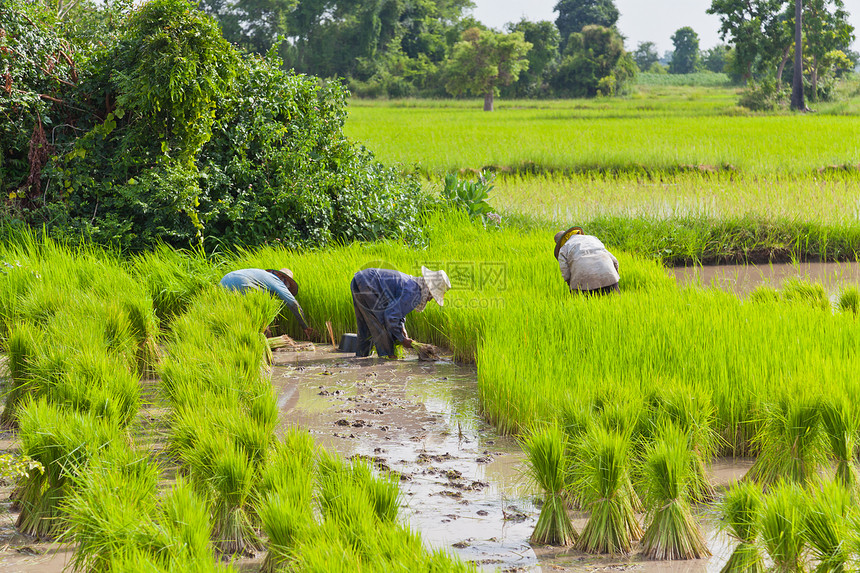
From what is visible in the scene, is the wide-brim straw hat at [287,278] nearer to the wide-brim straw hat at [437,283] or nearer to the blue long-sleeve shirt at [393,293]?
the blue long-sleeve shirt at [393,293]

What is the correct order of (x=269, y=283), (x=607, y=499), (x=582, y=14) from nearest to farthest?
(x=607, y=499), (x=269, y=283), (x=582, y=14)

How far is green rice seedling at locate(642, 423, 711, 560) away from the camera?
3.12 metres

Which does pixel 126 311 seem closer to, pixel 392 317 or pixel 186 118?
pixel 392 317

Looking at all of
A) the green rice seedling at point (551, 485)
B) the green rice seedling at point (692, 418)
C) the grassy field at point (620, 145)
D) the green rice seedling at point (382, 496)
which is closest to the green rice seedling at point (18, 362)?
the green rice seedling at point (382, 496)

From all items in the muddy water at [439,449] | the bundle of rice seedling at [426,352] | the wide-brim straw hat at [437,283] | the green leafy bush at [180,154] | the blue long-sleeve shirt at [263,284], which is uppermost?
the green leafy bush at [180,154]

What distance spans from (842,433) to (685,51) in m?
84.4

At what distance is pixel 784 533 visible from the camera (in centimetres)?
271

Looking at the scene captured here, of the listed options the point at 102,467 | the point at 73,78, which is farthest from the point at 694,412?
the point at 73,78

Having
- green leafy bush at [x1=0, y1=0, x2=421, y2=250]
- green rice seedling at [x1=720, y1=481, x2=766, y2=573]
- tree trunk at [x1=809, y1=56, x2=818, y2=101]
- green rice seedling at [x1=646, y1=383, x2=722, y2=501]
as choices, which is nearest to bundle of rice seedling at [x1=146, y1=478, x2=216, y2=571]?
green rice seedling at [x1=720, y1=481, x2=766, y2=573]

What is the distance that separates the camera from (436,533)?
3287 mm

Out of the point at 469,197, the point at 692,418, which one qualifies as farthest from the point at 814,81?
the point at 692,418

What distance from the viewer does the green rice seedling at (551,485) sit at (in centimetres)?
324

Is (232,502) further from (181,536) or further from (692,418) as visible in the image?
(692,418)

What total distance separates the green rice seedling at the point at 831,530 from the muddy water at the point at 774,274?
210 inches
